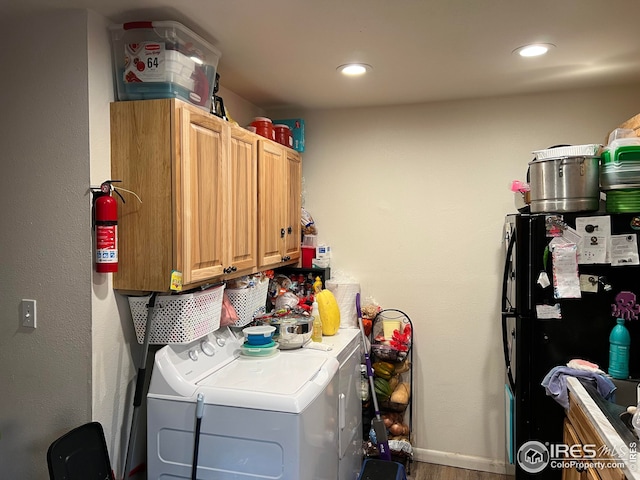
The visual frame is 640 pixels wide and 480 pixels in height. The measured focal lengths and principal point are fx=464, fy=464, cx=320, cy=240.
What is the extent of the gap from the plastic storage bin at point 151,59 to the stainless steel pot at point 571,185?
169 centimetres

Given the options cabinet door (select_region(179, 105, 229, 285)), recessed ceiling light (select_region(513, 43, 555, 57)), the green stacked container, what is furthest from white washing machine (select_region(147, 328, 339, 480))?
recessed ceiling light (select_region(513, 43, 555, 57))

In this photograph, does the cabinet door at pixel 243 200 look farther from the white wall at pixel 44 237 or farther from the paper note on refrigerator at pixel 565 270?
the paper note on refrigerator at pixel 565 270

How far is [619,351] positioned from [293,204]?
6.61 ft

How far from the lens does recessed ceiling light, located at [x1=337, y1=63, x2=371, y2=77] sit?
2.39 m

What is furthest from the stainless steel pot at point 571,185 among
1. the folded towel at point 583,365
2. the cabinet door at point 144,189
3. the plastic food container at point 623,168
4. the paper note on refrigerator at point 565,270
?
the cabinet door at point 144,189

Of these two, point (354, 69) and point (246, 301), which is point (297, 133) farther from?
point (246, 301)

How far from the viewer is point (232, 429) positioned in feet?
6.01

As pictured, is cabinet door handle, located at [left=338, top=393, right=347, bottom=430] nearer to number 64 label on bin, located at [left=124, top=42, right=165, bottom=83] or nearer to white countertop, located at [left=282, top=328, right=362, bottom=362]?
white countertop, located at [left=282, top=328, right=362, bottom=362]

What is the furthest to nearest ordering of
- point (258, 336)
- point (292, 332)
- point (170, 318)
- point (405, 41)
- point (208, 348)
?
point (292, 332), point (258, 336), point (208, 348), point (405, 41), point (170, 318)

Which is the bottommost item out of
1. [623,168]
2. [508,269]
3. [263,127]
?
[508,269]

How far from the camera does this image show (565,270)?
2090 mm

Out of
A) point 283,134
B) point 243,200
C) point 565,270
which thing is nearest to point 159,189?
point 243,200

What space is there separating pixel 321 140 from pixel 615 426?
2448 mm

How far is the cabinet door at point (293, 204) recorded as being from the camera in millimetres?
3062
